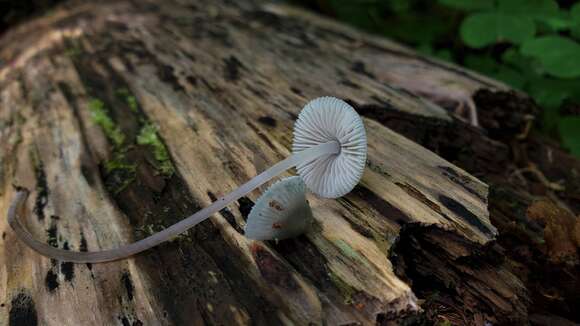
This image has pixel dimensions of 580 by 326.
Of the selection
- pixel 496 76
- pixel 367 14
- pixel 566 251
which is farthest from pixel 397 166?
pixel 367 14

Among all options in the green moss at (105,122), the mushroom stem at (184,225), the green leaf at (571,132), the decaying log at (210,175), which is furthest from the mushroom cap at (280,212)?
the green leaf at (571,132)

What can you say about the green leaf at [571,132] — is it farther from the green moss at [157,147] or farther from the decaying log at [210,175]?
the green moss at [157,147]

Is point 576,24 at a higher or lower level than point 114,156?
higher

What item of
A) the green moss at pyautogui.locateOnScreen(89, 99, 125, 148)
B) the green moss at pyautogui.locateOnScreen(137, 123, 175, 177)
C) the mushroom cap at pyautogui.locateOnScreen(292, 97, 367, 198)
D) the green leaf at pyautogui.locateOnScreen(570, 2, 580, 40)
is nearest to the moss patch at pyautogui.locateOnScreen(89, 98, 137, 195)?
the green moss at pyautogui.locateOnScreen(89, 99, 125, 148)

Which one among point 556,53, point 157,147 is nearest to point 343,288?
point 157,147

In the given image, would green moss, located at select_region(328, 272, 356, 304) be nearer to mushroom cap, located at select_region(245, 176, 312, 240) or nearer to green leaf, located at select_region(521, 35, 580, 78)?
mushroom cap, located at select_region(245, 176, 312, 240)

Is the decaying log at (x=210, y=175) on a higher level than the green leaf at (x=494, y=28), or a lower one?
lower

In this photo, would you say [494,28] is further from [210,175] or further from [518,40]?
[210,175]

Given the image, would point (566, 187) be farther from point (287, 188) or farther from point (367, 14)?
point (367, 14)
